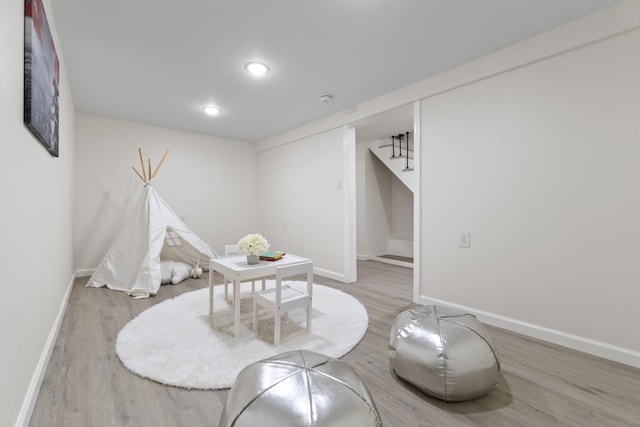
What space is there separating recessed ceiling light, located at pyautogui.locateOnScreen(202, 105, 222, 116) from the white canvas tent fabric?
1399 mm

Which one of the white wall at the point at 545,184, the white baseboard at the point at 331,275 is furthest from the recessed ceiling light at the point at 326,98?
the white baseboard at the point at 331,275

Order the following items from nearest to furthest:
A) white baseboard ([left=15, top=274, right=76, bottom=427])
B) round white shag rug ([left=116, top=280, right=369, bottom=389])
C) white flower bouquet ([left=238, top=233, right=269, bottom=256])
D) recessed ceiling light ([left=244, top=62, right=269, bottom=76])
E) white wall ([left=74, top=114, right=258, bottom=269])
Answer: white baseboard ([left=15, top=274, right=76, bottom=427])
round white shag rug ([left=116, top=280, right=369, bottom=389])
white flower bouquet ([left=238, top=233, right=269, bottom=256])
recessed ceiling light ([left=244, top=62, right=269, bottom=76])
white wall ([left=74, top=114, right=258, bottom=269])

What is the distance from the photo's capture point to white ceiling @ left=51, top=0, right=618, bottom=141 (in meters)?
1.82

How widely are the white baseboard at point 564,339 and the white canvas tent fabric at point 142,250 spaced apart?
11.6 feet

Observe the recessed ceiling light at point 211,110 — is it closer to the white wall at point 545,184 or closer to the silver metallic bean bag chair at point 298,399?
the white wall at point 545,184

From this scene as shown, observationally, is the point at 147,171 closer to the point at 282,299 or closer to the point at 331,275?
the point at 331,275

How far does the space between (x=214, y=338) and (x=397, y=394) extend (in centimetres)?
140

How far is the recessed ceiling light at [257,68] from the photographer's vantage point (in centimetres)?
252

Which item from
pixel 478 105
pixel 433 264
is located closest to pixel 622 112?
pixel 478 105

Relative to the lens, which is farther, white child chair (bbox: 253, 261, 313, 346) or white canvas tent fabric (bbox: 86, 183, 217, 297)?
white canvas tent fabric (bbox: 86, 183, 217, 297)

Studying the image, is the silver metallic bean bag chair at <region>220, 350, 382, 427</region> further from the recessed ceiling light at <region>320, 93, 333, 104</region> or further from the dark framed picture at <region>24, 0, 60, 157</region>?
the recessed ceiling light at <region>320, 93, 333, 104</region>

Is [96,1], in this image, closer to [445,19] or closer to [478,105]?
[445,19]

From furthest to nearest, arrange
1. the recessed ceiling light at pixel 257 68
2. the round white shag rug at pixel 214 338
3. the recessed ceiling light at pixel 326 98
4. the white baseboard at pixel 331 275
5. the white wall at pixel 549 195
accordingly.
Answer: the white baseboard at pixel 331 275, the recessed ceiling light at pixel 326 98, the recessed ceiling light at pixel 257 68, the white wall at pixel 549 195, the round white shag rug at pixel 214 338

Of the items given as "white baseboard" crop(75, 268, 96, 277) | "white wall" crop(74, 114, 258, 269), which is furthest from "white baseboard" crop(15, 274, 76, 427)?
"white wall" crop(74, 114, 258, 269)
